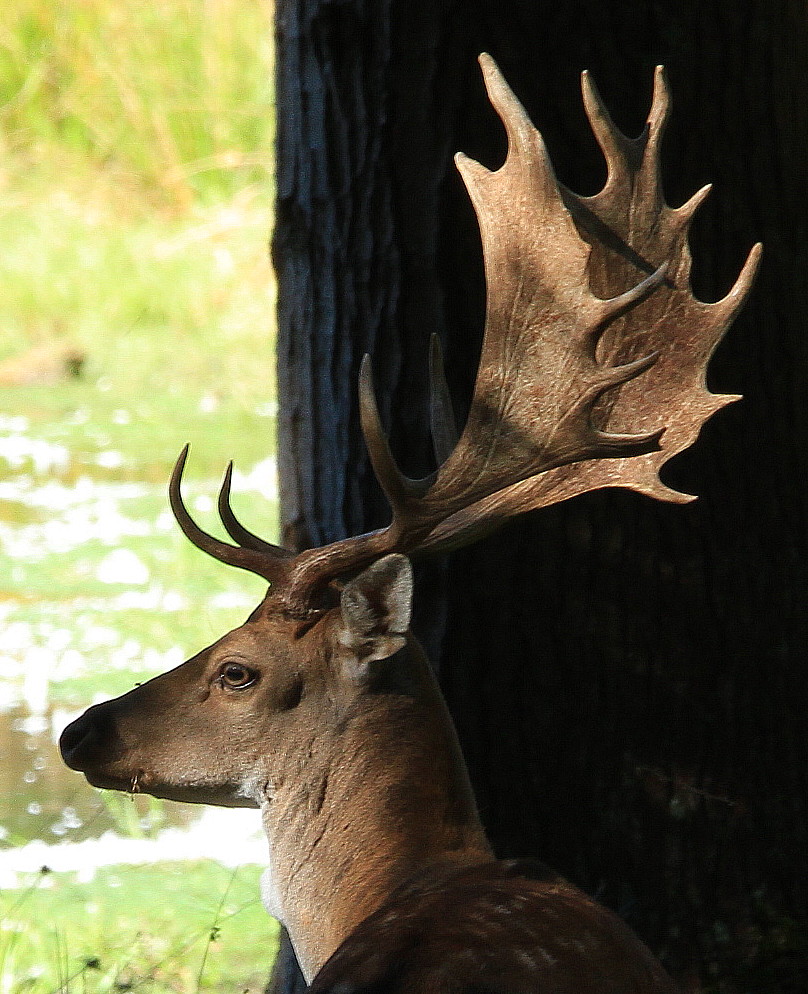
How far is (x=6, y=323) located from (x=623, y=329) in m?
7.62

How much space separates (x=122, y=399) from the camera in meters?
8.77

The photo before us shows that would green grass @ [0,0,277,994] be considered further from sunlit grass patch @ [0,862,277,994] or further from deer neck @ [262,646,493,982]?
deer neck @ [262,646,493,982]

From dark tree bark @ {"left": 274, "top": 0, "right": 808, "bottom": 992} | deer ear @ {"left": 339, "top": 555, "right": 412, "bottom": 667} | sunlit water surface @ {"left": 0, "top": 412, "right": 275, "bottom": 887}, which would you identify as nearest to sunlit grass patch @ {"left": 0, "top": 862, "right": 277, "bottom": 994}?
sunlit water surface @ {"left": 0, "top": 412, "right": 275, "bottom": 887}

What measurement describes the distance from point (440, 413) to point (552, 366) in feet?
0.83

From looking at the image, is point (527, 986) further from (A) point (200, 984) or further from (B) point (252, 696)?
(A) point (200, 984)

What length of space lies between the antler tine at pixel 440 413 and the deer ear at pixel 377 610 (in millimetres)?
356

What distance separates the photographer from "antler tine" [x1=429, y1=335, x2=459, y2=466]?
2740mm

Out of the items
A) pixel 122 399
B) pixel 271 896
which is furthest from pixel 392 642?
pixel 122 399

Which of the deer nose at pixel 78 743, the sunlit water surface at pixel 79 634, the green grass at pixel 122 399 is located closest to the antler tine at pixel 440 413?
the deer nose at pixel 78 743

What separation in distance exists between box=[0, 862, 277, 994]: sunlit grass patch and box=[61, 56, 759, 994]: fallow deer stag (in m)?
0.84

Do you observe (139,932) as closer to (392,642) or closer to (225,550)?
(225,550)

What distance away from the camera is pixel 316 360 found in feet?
10.8

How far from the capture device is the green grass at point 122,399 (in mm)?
3904

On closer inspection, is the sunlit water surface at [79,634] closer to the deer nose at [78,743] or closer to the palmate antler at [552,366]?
the deer nose at [78,743]
